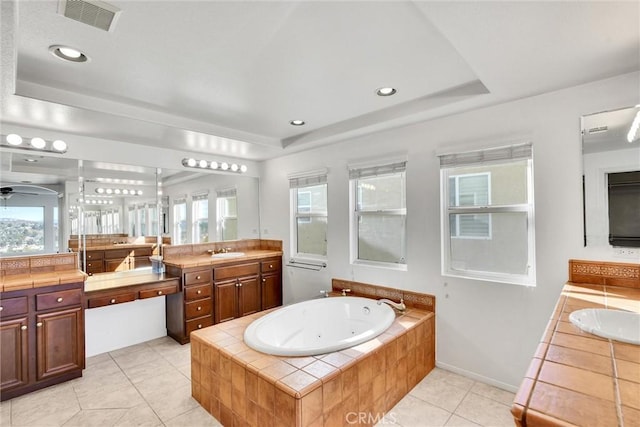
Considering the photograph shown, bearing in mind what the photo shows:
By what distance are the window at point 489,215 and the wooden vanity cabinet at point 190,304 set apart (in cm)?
269

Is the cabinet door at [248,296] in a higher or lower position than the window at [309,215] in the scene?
lower

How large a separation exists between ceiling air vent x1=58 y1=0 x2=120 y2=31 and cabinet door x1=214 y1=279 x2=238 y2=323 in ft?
9.45

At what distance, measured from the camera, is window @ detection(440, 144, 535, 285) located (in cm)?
252

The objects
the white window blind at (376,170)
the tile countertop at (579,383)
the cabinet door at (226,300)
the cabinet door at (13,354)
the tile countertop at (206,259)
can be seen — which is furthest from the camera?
the cabinet door at (226,300)

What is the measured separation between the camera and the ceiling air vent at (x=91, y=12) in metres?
1.40

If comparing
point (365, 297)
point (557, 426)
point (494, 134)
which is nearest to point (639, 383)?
point (557, 426)

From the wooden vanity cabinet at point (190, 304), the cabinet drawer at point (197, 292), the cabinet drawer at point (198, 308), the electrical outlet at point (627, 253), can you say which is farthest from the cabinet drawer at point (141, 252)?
the electrical outlet at point (627, 253)

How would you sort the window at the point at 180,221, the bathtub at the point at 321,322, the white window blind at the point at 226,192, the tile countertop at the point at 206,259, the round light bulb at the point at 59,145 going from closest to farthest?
1. the bathtub at the point at 321,322
2. the round light bulb at the point at 59,145
3. the tile countertop at the point at 206,259
4. the window at the point at 180,221
5. the white window blind at the point at 226,192

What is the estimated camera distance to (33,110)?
244 cm

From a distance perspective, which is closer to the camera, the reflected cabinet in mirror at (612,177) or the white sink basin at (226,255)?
the reflected cabinet in mirror at (612,177)

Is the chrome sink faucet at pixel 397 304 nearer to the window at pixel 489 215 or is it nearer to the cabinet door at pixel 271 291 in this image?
the window at pixel 489 215

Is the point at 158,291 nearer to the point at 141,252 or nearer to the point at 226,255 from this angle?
the point at 141,252

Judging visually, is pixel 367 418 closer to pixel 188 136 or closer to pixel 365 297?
pixel 365 297

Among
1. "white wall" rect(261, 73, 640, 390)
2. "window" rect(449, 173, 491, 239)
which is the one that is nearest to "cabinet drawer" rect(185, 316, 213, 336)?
"white wall" rect(261, 73, 640, 390)
